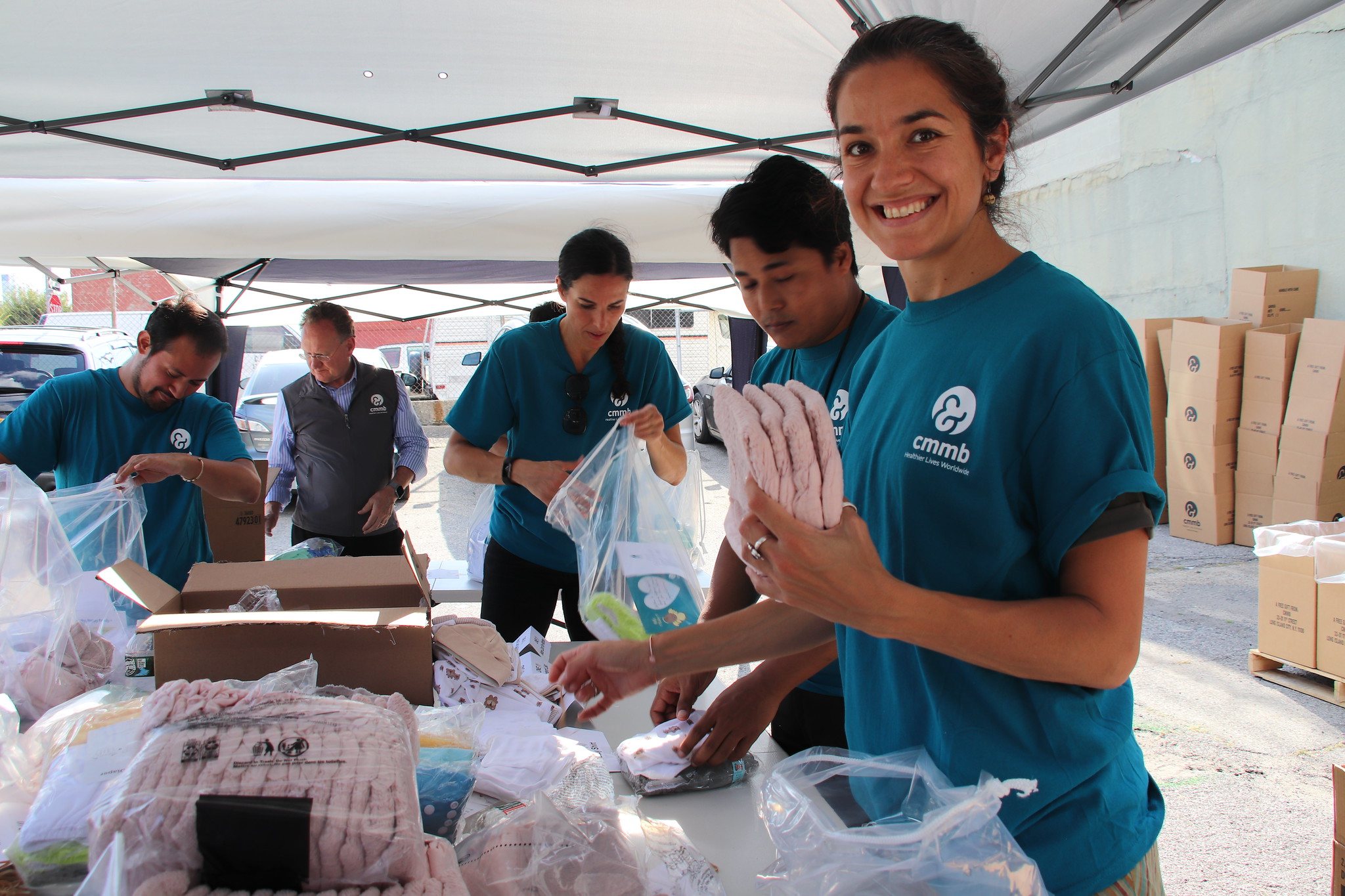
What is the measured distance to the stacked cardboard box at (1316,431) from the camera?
5.78 meters

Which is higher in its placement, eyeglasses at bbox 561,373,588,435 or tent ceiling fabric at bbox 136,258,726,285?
tent ceiling fabric at bbox 136,258,726,285

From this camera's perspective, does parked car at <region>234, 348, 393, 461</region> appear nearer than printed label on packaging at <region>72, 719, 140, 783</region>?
No

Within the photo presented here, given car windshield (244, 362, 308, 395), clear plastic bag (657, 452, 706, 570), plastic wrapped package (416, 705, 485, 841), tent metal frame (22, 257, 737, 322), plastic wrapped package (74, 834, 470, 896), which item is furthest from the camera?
car windshield (244, 362, 308, 395)

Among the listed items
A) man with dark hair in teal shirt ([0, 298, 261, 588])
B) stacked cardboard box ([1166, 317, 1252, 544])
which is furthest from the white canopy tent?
stacked cardboard box ([1166, 317, 1252, 544])

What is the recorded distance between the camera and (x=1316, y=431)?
5859mm

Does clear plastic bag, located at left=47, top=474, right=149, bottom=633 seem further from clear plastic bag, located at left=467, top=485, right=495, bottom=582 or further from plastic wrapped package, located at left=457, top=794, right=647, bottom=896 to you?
clear plastic bag, located at left=467, top=485, right=495, bottom=582

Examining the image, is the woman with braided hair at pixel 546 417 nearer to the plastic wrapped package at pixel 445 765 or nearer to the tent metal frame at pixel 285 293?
the plastic wrapped package at pixel 445 765

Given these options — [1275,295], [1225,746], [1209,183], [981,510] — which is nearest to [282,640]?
[981,510]

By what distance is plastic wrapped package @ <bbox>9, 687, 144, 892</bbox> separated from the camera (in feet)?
3.14

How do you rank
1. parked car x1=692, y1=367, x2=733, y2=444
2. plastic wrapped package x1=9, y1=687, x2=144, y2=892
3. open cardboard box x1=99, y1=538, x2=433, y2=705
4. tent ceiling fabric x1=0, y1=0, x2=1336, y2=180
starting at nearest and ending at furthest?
plastic wrapped package x1=9, y1=687, x2=144, y2=892 < open cardboard box x1=99, y1=538, x2=433, y2=705 < tent ceiling fabric x1=0, y1=0, x2=1336, y2=180 < parked car x1=692, y1=367, x2=733, y2=444

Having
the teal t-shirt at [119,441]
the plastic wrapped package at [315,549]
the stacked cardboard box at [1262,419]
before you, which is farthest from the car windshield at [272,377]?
the stacked cardboard box at [1262,419]

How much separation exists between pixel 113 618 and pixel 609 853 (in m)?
1.42

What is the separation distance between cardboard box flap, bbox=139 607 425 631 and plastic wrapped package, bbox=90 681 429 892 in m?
0.64

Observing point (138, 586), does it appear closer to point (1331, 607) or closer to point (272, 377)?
point (1331, 607)
